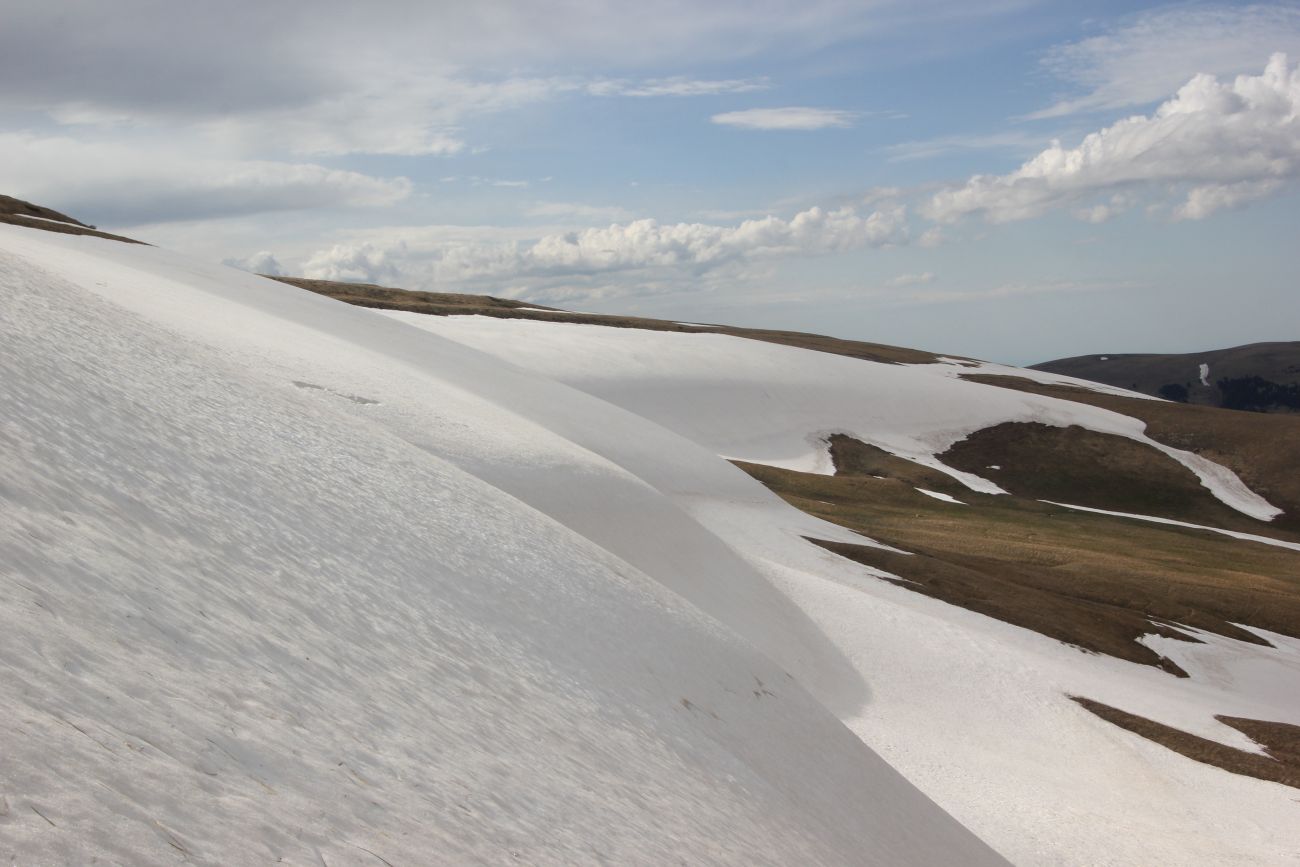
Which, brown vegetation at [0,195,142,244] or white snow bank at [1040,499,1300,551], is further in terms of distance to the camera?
white snow bank at [1040,499,1300,551]

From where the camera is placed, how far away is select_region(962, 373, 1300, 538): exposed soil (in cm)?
8519

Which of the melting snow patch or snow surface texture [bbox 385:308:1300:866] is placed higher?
the melting snow patch

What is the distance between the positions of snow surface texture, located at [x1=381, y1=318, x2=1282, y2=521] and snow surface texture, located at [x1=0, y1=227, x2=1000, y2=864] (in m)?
65.4

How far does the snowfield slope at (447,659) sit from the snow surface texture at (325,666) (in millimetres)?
43

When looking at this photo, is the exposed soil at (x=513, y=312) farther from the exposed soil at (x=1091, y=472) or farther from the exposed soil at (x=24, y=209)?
the exposed soil at (x=1091, y=472)

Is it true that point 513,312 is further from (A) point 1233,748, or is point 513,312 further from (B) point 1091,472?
(A) point 1233,748

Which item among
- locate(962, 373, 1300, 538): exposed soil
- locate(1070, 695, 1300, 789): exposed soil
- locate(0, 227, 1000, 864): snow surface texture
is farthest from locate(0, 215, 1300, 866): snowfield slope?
locate(962, 373, 1300, 538): exposed soil

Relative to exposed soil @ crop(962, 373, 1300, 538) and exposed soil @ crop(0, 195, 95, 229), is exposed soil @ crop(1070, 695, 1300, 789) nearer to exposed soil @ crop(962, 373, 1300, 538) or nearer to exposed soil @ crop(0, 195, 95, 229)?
exposed soil @ crop(962, 373, 1300, 538)

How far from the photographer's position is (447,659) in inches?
446

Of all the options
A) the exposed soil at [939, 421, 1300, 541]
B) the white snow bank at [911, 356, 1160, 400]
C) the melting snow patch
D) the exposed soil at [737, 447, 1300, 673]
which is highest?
the white snow bank at [911, 356, 1160, 400]

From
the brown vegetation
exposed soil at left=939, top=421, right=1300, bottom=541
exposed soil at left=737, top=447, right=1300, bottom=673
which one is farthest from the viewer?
exposed soil at left=939, top=421, right=1300, bottom=541

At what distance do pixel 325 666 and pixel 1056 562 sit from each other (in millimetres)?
55683

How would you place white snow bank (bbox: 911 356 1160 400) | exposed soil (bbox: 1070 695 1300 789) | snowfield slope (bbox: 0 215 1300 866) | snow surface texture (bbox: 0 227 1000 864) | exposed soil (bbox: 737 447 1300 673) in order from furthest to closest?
white snow bank (bbox: 911 356 1160 400) < exposed soil (bbox: 737 447 1300 673) < exposed soil (bbox: 1070 695 1300 789) < snowfield slope (bbox: 0 215 1300 866) < snow surface texture (bbox: 0 227 1000 864)

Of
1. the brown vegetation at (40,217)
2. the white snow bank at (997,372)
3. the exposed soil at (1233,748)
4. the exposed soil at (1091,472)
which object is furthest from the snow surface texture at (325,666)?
the white snow bank at (997,372)
